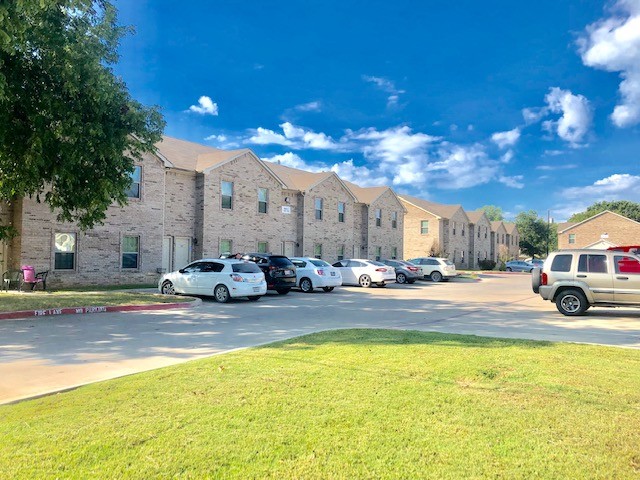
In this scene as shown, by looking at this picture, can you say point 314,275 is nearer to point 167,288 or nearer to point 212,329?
point 167,288

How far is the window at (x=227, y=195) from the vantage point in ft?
88.5

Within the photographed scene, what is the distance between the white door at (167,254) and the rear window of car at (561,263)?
18.1 meters

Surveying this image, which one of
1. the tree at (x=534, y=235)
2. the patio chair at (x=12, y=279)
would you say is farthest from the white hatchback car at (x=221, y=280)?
the tree at (x=534, y=235)

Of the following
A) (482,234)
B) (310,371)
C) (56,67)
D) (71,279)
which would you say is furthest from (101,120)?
(482,234)

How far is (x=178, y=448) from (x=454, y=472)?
2072 mm

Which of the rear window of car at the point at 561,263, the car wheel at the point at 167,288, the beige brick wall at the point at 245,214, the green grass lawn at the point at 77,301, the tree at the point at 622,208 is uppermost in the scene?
the tree at the point at 622,208

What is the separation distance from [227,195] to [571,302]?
61.6ft

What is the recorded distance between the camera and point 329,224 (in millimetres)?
35094

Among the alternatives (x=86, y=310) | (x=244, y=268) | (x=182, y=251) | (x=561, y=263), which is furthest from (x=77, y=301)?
(x=561, y=263)

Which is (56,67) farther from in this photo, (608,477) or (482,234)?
(482,234)

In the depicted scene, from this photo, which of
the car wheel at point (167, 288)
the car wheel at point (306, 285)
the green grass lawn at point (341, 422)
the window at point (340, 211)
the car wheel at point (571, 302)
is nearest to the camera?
the green grass lawn at point (341, 422)

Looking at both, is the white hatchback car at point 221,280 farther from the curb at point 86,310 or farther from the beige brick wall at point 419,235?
the beige brick wall at point 419,235

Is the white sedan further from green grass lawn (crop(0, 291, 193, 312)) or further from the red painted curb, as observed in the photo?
the red painted curb

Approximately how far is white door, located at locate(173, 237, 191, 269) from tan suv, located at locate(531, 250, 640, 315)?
58.4 ft
